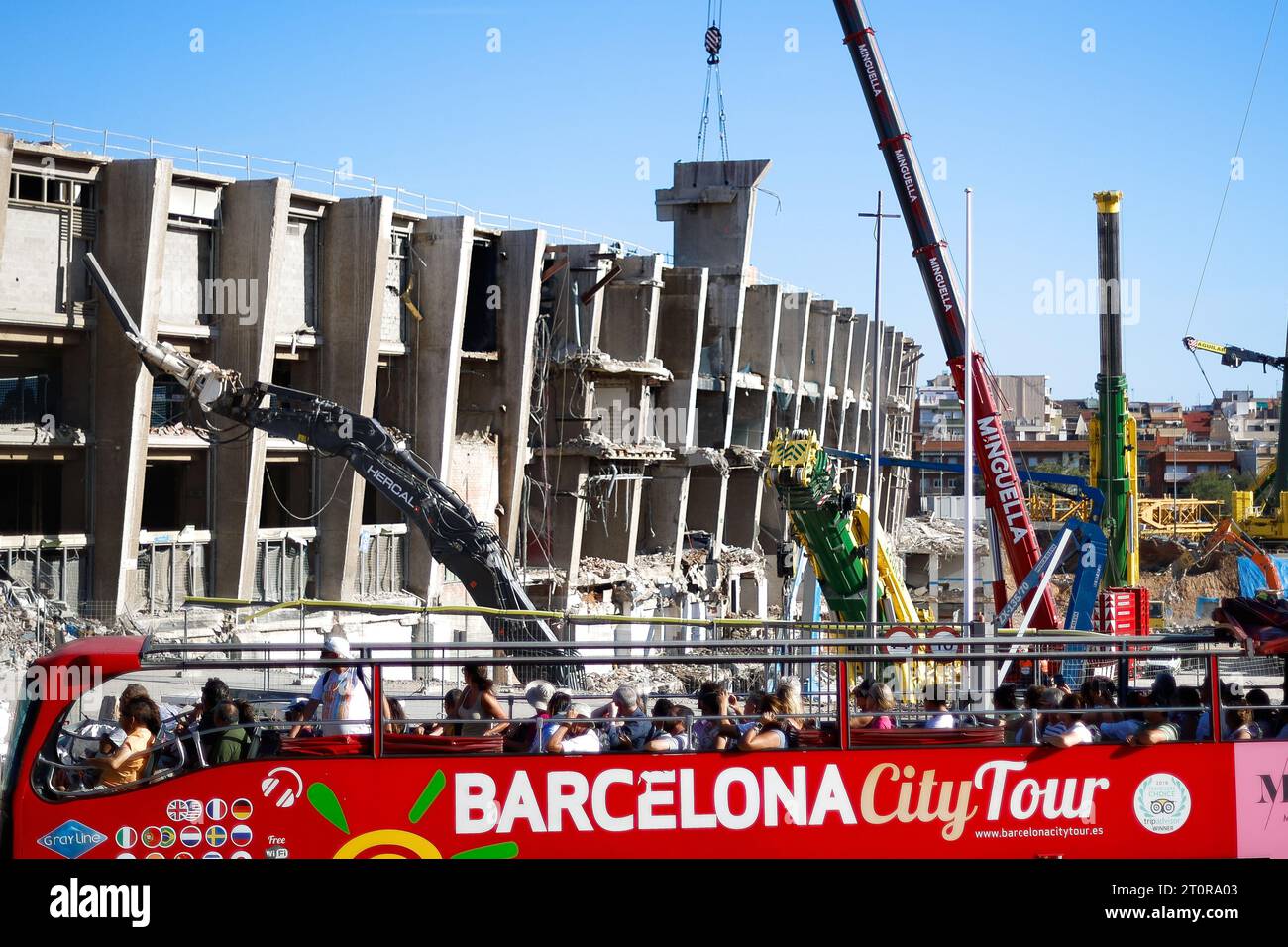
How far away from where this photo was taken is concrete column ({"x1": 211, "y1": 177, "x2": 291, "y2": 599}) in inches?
1160

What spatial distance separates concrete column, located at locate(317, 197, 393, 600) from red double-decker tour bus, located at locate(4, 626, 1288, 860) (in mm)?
22458

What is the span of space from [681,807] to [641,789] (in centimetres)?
31

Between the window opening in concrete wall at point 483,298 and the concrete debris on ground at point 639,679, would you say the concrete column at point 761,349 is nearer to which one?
the window opening in concrete wall at point 483,298

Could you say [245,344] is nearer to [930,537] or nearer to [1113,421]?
[1113,421]

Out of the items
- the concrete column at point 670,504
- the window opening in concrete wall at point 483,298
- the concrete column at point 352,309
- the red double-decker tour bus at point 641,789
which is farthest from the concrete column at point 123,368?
the concrete column at point 670,504

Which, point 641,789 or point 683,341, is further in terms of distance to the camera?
point 683,341

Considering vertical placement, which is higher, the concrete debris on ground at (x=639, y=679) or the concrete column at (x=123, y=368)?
the concrete column at (x=123, y=368)

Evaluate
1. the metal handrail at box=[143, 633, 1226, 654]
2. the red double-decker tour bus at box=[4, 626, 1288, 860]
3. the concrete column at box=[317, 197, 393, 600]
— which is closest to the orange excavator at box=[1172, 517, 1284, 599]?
the metal handrail at box=[143, 633, 1226, 654]

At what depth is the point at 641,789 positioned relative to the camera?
9.56 metres

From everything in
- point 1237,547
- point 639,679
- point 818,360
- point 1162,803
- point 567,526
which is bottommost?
point 639,679

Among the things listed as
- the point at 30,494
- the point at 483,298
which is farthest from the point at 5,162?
the point at 483,298

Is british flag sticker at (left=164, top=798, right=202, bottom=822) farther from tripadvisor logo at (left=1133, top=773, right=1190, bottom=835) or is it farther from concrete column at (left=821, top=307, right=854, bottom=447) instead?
concrete column at (left=821, top=307, right=854, bottom=447)

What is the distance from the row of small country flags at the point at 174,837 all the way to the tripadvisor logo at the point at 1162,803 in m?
6.40

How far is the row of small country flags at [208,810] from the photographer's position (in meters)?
9.45
